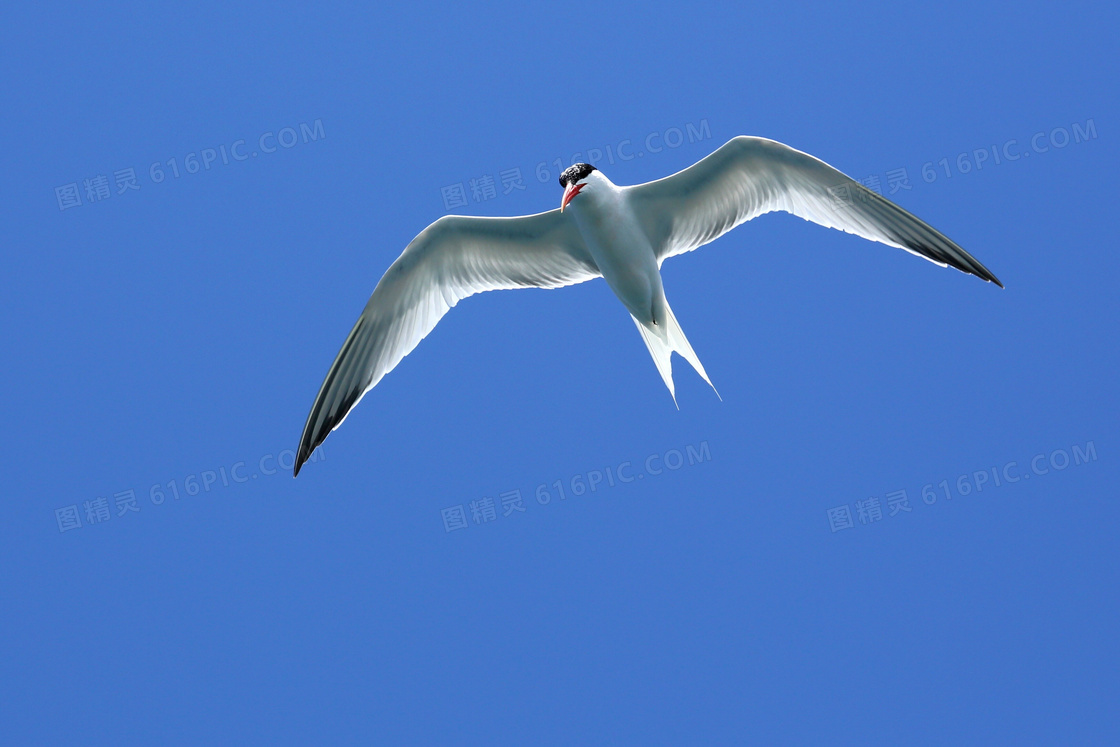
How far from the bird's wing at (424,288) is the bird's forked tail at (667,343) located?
0.72 meters

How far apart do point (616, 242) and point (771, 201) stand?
1293mm

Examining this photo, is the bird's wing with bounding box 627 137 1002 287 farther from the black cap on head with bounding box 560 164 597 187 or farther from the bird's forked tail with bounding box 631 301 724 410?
the bird's forked tail with bounding box 631 301 724 410

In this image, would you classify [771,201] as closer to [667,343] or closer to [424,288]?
[667,343]

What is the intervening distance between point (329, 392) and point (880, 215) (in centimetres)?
466

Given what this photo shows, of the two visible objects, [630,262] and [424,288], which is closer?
[630,262]

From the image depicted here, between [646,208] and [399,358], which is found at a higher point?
[646,208]

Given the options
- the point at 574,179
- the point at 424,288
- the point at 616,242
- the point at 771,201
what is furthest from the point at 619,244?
the point at 424,288

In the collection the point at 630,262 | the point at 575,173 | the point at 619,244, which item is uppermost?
the point at 575,173

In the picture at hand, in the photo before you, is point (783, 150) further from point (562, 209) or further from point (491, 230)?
point (491, 230)

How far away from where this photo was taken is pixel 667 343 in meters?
7.38

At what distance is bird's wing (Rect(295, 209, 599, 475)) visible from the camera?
751 centimetres

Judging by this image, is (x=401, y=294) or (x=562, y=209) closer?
(x=562, y=209)

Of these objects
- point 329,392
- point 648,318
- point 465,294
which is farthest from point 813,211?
point 329,392

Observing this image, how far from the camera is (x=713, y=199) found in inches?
284
